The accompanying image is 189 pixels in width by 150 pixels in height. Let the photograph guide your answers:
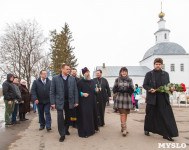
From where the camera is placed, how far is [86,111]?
16.6ft

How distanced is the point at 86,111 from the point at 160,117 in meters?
2.15

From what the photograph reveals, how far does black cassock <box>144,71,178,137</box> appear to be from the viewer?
4562mm

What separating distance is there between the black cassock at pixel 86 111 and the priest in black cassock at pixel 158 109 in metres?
1.65

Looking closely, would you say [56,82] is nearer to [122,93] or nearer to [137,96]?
[122,93]

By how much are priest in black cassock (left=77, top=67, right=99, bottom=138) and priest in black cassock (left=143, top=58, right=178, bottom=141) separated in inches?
65.0

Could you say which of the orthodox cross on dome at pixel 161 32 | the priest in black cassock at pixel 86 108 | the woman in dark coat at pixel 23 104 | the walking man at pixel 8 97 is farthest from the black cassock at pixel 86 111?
the orthodox cross on dome at pixel 161 32

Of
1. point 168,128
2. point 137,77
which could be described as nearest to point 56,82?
point 168,128

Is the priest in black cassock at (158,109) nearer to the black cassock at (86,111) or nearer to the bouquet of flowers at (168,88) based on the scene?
the bouquet of flowers at (168,88)

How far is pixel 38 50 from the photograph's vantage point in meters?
20.8

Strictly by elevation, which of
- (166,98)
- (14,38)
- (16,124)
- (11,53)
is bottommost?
(16,124)

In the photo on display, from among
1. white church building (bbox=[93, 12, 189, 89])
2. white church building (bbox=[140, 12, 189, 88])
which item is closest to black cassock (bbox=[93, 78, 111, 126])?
white church building (bbox=[93, 12, 189, 89])

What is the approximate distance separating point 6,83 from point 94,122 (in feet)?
12.9

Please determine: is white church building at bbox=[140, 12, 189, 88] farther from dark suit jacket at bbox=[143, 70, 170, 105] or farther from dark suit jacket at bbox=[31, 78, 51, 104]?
dark suit jacket at bbox=[31, 78, 51, 104]

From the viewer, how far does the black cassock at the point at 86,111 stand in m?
4.99
